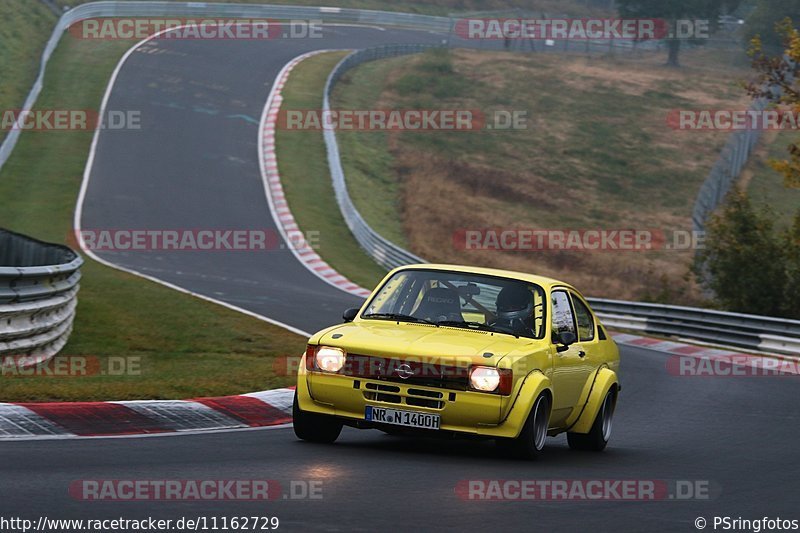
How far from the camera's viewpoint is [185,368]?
45.3 feet

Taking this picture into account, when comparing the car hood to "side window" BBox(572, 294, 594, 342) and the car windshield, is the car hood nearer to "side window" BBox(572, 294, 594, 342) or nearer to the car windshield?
the car windshield

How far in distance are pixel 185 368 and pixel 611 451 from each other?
5112 millimetres

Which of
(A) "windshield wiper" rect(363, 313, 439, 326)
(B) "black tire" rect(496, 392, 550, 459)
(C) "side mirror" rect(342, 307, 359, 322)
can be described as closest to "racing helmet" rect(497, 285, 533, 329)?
(A) "windshield wiper" rect(363, 313, 439, 326)

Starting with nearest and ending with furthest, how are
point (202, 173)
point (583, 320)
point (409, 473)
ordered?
point (409, 473) → point (583, 320) → point (202, 173)

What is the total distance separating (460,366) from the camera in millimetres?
9094

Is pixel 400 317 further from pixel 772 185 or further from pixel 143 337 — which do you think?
pixel 772 185

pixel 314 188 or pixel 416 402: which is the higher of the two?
pixel 416 402

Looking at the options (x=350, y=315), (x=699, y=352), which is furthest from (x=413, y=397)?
(x=699, y=352)

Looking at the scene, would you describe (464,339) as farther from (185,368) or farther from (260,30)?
(260,30)

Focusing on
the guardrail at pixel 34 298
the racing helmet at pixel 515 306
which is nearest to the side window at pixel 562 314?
the racing helmet at pixel 515 306

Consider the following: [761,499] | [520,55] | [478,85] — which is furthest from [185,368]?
[520,55]

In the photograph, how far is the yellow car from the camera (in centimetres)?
910

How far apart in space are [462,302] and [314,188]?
99.4 ft

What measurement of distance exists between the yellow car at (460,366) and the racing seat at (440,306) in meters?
0.01
